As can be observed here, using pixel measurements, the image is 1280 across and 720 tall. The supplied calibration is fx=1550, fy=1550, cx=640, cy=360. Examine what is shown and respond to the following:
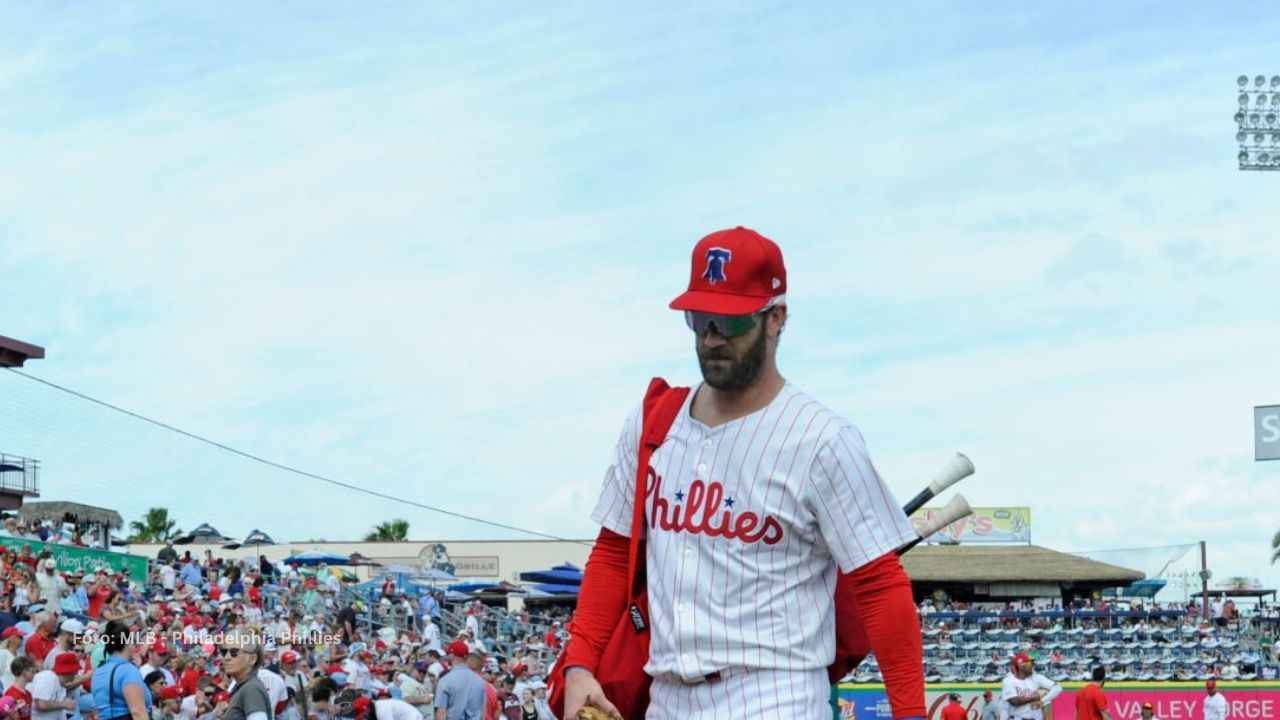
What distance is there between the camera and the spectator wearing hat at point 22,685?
1245 cm

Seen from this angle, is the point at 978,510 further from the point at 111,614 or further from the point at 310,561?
the point at 111,614

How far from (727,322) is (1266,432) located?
4739cm

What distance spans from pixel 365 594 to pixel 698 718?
28997 millimetres

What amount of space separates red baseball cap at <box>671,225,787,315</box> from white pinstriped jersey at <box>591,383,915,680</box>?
239 millimetres

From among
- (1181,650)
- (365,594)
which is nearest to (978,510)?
(1181,650)

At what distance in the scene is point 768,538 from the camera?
3.20 m

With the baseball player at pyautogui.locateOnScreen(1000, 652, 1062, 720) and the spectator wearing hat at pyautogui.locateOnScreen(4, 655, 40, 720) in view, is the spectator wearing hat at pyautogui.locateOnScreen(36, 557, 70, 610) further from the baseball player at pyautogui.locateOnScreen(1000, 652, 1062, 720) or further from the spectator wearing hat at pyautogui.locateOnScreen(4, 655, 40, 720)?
the baseball player at pyautogui.locateOnScreen(1000, 652, 1062, 720)

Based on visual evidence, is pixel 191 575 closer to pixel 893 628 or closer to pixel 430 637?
pixel 430 637

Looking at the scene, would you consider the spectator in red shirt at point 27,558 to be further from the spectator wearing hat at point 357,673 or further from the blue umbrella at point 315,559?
the blue umbrella at point 315,559

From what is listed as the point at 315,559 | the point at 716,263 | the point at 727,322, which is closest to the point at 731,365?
the point at 727,322

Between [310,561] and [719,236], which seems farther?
[310,561]

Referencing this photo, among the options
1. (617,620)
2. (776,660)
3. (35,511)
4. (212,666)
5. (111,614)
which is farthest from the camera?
(35,511)

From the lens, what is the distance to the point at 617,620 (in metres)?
3.46

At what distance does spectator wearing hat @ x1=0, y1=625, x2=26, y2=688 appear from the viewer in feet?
45.8
